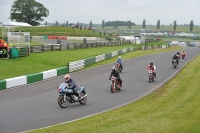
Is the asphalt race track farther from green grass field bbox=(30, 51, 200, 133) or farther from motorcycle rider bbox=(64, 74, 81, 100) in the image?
green grass field bbox=(30, 51, 200, 133)

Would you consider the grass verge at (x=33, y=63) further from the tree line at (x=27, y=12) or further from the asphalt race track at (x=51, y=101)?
the tree line at (x=27, y=12)

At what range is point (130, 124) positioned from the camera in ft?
42.8

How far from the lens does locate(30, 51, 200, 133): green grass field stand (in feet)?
40.4

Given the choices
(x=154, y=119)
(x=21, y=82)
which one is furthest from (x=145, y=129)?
(x=21, y=82)

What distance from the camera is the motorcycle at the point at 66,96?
57.1 ft

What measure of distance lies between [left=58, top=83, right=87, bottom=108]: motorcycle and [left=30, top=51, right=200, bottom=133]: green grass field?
2.18 meters

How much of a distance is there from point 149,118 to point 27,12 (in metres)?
111

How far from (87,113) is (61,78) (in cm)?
1293

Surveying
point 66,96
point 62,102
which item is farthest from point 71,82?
→ point 62,102

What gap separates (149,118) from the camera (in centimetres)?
1412

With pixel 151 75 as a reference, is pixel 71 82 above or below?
above

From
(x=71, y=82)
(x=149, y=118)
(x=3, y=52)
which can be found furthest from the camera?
(x=3, y=52)

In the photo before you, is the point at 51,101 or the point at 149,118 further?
the point at 51,101

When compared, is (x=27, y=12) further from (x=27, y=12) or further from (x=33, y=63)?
(x=33, y=63)
